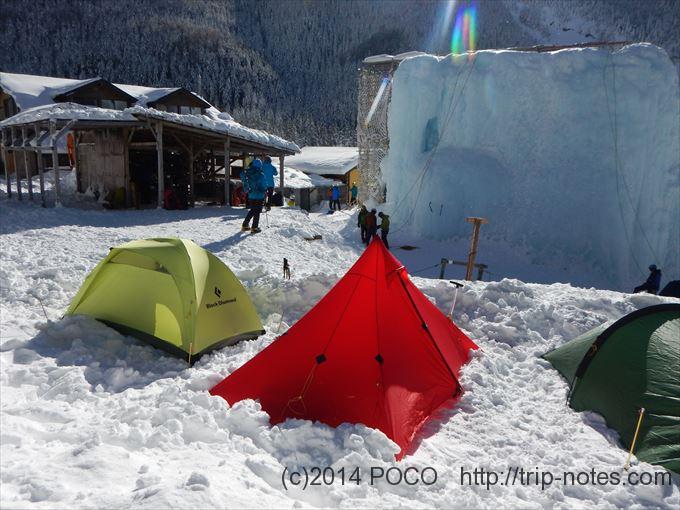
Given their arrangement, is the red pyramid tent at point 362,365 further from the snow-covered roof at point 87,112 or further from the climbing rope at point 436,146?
the snow-covered roof at point 87,112

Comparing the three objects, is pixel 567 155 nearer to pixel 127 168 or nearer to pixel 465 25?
pixel 127 168

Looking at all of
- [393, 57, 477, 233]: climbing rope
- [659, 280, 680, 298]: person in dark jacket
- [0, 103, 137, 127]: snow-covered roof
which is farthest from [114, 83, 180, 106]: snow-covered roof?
[659, 280, 680, 298]: person in dark jacket

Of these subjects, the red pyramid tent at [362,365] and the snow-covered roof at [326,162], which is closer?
the red pyramid tent at [362,365]

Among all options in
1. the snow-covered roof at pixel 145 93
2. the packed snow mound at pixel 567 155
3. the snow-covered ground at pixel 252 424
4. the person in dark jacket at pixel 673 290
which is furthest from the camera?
the snow-covered roof at pixel 145 93

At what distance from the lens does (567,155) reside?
12.8 meters

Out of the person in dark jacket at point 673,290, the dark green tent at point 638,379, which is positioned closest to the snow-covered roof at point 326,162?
the person in dark jacket at point 673,290

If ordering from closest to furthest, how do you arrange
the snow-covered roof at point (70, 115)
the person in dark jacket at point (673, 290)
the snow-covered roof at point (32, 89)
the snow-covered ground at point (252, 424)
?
the snow-covered ground at point (252, 424) → the person in dark jacket at point (673, 290) → the snow-covered roof at point (70, 115) → the snow-covered roof at point (32, 89)

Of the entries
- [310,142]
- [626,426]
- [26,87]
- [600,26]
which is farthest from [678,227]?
[600,26]

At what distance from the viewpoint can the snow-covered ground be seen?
242cm

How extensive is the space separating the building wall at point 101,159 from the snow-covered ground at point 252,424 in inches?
373

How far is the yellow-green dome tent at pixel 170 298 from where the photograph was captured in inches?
186

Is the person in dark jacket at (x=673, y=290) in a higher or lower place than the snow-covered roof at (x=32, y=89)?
lower

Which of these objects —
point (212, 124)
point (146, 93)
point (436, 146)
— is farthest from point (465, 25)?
point (212, 124)

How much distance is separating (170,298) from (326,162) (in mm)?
31149
